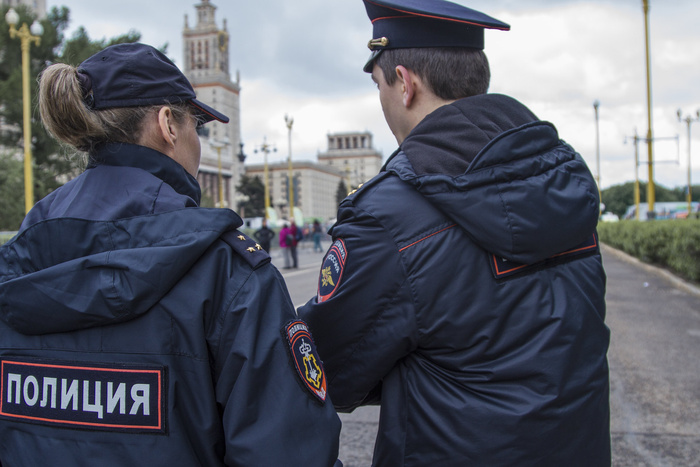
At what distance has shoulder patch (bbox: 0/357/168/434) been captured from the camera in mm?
1185

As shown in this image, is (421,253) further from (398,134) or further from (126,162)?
(126,162)

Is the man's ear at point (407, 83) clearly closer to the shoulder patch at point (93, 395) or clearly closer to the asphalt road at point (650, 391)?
the shoulder patch at point (93, 395)

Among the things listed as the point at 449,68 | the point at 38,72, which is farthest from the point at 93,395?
the point at 38,72

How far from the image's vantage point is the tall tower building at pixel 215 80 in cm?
10169

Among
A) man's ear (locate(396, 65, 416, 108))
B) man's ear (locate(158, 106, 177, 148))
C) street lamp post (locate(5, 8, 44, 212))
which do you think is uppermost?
street lamp post (locate(5, 8, 44, 212))

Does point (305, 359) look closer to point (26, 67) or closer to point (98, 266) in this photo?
point (98, 266)

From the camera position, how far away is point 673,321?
7828mm

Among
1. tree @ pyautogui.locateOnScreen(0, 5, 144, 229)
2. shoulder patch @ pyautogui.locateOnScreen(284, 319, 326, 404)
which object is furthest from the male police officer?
tree @ pyautogui.locateOnScreen(0, 5, 144, 229)

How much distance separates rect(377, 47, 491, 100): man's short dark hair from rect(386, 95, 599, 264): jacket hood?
5cm

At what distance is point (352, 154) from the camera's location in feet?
486

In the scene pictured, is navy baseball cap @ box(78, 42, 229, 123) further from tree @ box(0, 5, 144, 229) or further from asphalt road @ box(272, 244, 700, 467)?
tree @ box(0, 5, 144, 229)

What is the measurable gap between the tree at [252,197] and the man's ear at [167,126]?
87.3 m

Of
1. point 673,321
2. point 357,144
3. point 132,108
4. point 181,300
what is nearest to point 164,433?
point 181,300

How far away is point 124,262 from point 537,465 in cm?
97
